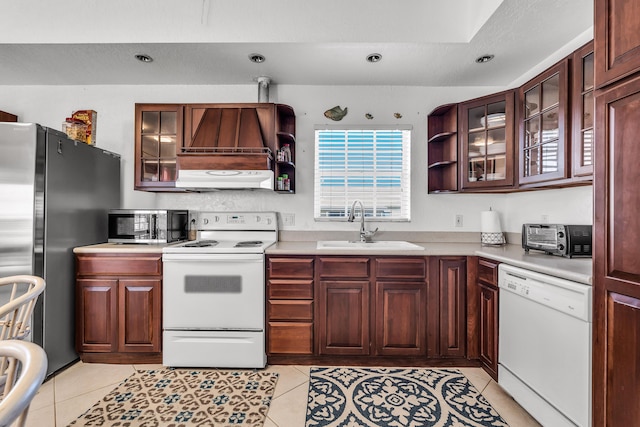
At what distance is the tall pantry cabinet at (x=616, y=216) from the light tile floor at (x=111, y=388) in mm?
690

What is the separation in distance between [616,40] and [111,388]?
10.8 ft

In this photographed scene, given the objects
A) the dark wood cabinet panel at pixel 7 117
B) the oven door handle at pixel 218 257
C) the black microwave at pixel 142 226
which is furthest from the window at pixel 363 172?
the dark wood cabinet panel at pixel 7 117

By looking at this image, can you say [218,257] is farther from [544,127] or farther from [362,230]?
[544,127]

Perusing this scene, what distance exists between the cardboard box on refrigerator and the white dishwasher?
3.63 metres

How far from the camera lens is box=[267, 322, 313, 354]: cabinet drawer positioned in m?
2.24

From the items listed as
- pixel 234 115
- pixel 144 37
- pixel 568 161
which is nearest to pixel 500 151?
pixel 568 161

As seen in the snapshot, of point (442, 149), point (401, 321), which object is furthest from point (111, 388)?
point (442, 149)

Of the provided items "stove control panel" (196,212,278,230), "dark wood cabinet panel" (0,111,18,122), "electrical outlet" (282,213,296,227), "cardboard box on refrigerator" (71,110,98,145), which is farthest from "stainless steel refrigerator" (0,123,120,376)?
"electrical outlet" (282,213,296,227)

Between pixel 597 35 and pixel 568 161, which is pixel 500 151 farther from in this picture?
pixel 597 35

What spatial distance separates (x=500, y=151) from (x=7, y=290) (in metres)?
3.67

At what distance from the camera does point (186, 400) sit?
1875 millimetres

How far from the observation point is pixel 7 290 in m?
1.98

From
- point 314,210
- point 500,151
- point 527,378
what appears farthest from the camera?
point 314,210

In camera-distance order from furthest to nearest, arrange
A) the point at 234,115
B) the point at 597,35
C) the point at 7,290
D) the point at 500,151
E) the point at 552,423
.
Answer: the point at 234,115
the point at 500,151
the point at 7,290
the point at 552,423
the point at 597,35
